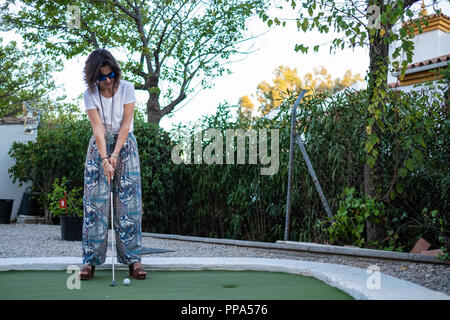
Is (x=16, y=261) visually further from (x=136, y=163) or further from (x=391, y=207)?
(x=391, y=207)

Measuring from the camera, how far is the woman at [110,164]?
295cm

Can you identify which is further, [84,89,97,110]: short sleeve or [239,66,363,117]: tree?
[239,66,363,117]: tree

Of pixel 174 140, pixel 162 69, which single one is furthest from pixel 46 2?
pixel 174 140

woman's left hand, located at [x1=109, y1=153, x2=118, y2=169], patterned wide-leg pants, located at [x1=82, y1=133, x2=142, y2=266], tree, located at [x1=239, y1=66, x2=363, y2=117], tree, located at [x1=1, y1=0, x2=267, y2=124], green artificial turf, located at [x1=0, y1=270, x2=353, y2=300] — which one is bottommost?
green artificial turf, located at [x1=0, y1=270, x2=353, y2=300]

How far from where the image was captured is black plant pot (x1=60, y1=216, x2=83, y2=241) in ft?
18.1

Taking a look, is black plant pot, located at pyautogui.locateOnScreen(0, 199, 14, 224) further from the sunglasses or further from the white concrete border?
the sunglasses

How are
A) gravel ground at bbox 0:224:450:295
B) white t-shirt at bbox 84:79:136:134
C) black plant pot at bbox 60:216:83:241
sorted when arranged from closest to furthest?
white t-shirt at bbox 84:79:136:134 → gravel ground at bbox 0:224:450:295 → black plant pot at bbox 60:216:83:241

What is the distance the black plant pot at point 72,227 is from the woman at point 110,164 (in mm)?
2644

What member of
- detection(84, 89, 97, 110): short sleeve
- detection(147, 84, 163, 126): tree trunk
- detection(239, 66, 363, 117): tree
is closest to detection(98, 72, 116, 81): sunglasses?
detection(84, 89, 97, 110): short sleeve

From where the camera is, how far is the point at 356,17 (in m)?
4.16

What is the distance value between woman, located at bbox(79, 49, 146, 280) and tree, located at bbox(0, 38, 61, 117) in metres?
16.6

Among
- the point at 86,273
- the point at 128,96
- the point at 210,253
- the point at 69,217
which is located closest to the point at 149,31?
the point at 69,217
